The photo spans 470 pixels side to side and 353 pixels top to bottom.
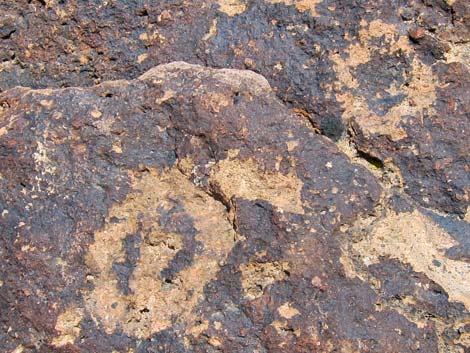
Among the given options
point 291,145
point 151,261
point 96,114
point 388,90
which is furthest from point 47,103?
point 388,90

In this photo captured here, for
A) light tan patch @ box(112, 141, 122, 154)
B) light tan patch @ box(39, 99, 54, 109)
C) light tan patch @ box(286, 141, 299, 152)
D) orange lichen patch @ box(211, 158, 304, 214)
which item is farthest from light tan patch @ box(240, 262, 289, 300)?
light tan patch @ box(39, 99, 54, 109)

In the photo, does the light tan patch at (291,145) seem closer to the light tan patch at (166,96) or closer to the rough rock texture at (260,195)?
the rough rock texture at (260,195)

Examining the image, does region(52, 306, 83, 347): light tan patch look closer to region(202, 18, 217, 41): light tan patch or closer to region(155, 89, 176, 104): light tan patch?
region(155, 89, 176, 104): light tan patch

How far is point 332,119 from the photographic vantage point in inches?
54.1

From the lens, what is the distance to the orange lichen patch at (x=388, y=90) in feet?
4.41

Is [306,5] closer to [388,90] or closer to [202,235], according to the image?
[388,90]

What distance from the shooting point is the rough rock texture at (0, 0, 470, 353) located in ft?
3.84

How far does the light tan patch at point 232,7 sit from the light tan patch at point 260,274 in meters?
0.58

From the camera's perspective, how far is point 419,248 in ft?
Answer: 4.17

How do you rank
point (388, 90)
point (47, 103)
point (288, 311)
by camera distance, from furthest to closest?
point (388, 90)
point (47, 103)
point (288, 311)

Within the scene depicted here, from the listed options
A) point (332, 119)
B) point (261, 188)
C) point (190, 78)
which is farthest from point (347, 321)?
point (190, 78)

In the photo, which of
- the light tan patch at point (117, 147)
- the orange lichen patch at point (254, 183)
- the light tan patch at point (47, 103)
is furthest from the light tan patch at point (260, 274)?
the light tan patch at point (47, 103)

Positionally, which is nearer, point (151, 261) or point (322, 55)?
point (151, 261)

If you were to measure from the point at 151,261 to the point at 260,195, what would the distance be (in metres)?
0.24
